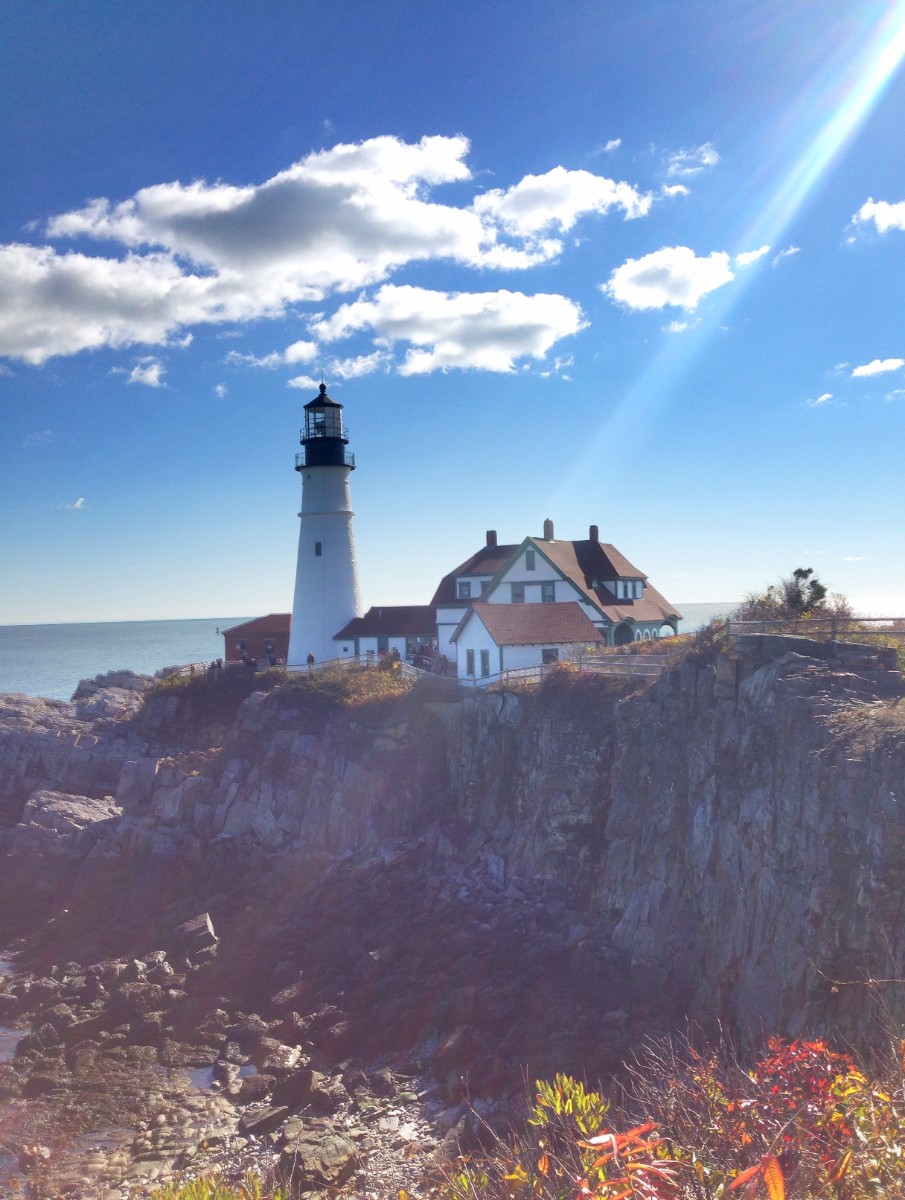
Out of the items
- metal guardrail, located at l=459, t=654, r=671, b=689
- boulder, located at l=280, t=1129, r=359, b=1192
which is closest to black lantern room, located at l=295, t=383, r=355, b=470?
metal guardrail, located at l=459, t=654, r=671, b=689

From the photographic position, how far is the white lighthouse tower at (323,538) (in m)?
40.8

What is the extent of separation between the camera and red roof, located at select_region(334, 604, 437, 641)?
4122cm

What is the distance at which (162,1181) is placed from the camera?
45.8 ft

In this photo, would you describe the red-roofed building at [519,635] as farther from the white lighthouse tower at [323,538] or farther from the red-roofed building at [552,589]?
the white lighthouse tower at [323,538]

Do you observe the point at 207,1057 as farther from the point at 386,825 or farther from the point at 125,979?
the point at 386,825

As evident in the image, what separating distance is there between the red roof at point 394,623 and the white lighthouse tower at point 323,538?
2.38ft

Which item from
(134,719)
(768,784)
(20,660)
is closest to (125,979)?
(768,784)

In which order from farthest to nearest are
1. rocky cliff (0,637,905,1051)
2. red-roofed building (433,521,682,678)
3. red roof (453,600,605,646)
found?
1. red-roofed building (433,521,682,678)
2. red roof (453,600,605,646)
3. rocky cliff (0,637,905,1051)

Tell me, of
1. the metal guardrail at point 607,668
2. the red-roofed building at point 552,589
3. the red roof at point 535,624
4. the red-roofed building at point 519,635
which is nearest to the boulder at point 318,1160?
the metal guardrail at point 607,668

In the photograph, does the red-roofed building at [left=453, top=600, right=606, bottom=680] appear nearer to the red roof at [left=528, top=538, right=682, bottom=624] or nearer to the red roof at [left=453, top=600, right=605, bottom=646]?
the red roof at [left=453, top=600, right=605, bottom=646]

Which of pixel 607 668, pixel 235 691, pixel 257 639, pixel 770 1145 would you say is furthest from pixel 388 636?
pixel 770 1145

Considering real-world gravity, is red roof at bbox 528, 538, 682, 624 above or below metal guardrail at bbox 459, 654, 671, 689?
above

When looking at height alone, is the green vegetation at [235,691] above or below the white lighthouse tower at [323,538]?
below

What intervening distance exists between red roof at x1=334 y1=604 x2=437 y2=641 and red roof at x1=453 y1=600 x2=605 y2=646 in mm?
8076
